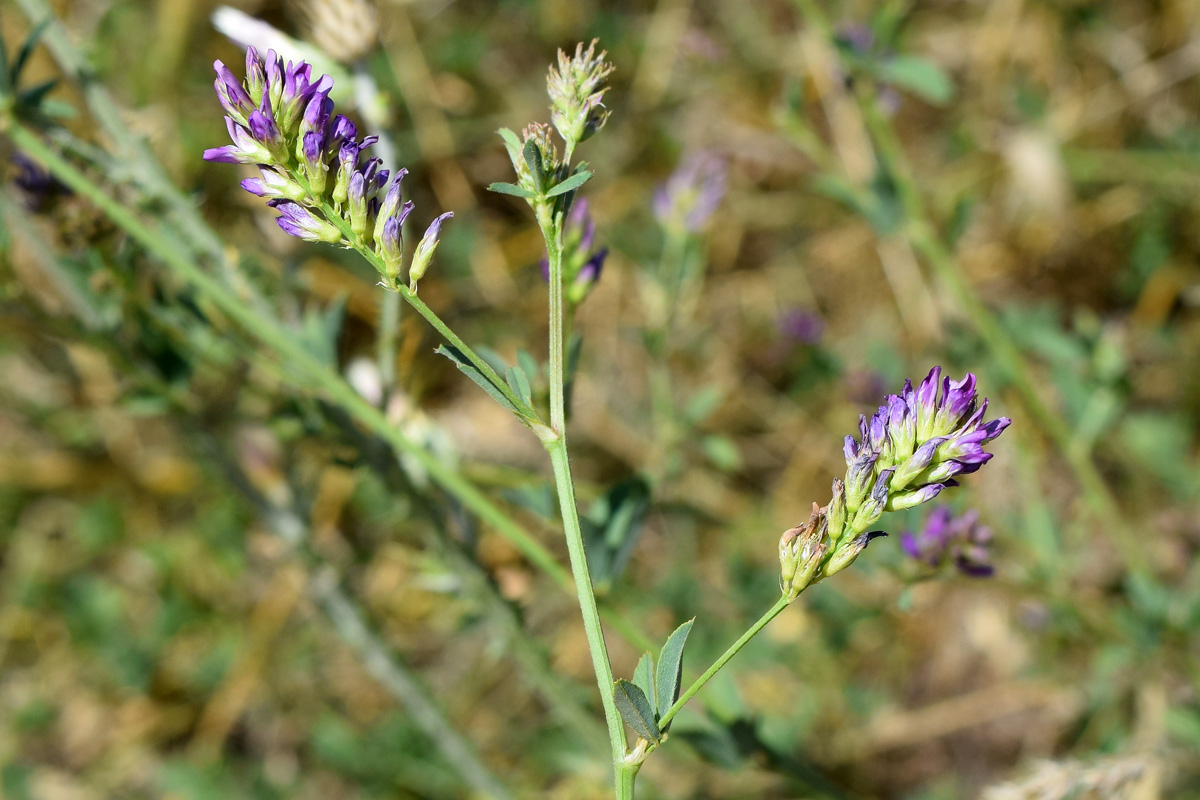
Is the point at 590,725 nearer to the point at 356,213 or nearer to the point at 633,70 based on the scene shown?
the point at 356,213

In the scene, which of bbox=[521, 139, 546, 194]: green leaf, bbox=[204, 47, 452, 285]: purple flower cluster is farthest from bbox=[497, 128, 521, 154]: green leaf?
bbox=[204, 47, 452, 285]: purple flower cluster

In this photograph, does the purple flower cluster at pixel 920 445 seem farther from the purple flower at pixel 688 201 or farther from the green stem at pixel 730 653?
the purple flower at pixel 688 201

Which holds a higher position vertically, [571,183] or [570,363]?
[570,363]

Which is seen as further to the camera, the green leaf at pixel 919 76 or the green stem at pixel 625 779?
the green leaf at pixel 919 76

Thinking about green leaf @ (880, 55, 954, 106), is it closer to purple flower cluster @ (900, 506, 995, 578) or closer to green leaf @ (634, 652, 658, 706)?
purple flower cluster @ (900, 506, 995, 578)

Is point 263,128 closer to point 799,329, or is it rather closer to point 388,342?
point 388,342

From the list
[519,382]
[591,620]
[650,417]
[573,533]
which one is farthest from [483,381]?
[650,417]

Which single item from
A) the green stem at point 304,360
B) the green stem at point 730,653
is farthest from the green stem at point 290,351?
the green stem at point 730,653

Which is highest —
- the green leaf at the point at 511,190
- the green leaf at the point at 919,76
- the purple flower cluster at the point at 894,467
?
the green leaf at the point at 919,76
